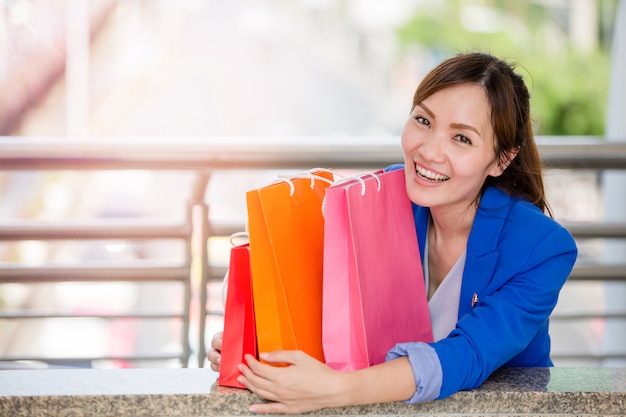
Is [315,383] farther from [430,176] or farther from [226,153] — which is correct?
[226,153]

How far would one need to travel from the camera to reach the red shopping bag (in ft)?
4.17

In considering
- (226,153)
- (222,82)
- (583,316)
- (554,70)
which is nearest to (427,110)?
(226,153)

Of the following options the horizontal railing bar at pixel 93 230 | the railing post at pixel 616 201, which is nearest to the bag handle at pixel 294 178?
the horizontal railing bar at pixel 93 230

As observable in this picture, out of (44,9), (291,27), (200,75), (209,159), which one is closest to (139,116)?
(200,75)

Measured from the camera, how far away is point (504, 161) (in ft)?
5.03

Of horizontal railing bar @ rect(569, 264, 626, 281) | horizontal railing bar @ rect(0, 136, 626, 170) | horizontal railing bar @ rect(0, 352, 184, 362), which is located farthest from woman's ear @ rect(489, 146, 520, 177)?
horizontal railing bar @ rect(0, 352, 184, 362)

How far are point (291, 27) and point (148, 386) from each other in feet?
94.1

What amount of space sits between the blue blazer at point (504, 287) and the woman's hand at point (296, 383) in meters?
0.17

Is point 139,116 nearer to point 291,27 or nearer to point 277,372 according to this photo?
point 291,27

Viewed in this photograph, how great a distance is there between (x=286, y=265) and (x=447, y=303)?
443mm

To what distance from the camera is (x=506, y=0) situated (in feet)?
79.6

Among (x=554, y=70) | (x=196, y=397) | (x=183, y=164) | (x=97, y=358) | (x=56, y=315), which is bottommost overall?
(x=97, y=358)

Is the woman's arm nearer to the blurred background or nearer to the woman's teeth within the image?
the woman's teeth

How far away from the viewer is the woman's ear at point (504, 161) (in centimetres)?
153
